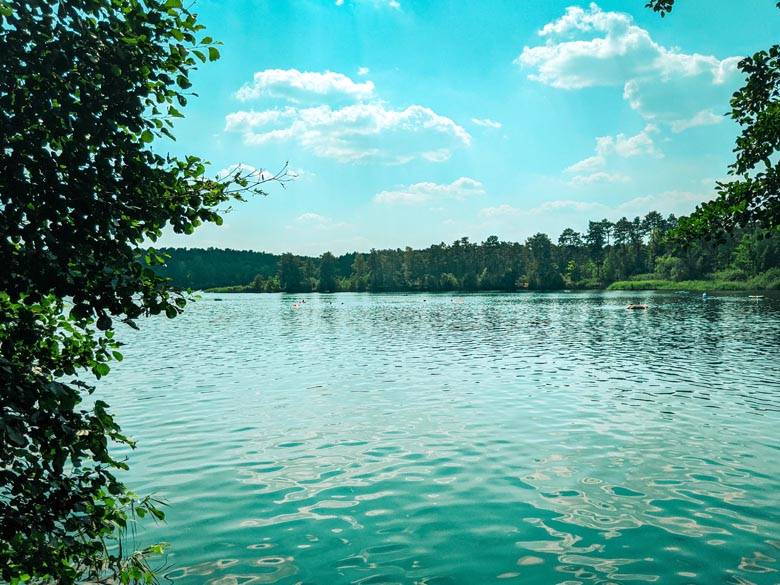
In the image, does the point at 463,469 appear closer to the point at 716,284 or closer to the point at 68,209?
the point at 68,209

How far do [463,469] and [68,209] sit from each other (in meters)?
12.1

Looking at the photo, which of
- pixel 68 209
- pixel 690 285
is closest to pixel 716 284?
pixel 690 285

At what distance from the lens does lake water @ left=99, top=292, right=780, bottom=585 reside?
9.85 meters

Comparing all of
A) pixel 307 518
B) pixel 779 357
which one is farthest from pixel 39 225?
pixel 779 357

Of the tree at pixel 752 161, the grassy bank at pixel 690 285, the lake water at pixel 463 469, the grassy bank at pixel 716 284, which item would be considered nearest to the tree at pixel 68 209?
the lake water at pixel 463 469

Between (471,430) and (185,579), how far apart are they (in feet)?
Result: 36.9

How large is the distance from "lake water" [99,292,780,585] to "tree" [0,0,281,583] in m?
4.77

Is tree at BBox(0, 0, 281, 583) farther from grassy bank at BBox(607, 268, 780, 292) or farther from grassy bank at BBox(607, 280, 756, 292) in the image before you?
grassy bank at BBox(607, 280, 756, 292)

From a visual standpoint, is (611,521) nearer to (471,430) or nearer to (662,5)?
(471,430)

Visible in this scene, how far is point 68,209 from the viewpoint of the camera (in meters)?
5.38

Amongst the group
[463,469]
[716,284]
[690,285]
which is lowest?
[463,469]

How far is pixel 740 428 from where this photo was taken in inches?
723

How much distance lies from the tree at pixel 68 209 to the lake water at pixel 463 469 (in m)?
4.77

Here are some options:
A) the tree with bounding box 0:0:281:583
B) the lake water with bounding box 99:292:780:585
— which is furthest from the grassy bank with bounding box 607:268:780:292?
the tree with bounding box 0:0:281:583
